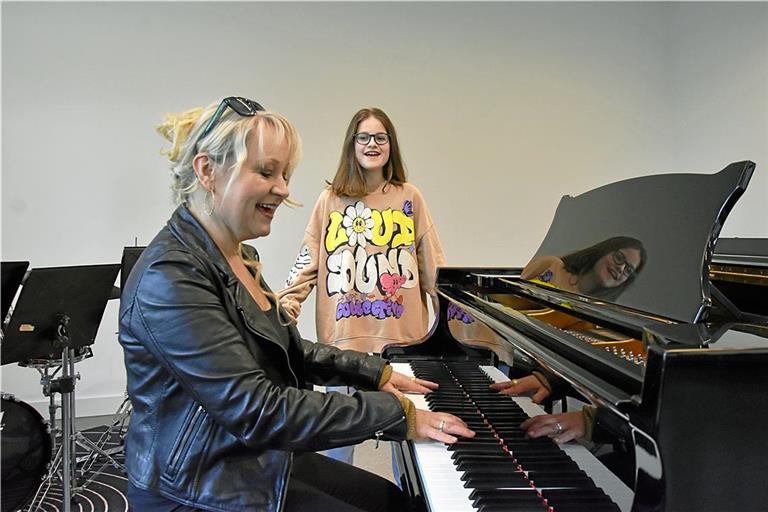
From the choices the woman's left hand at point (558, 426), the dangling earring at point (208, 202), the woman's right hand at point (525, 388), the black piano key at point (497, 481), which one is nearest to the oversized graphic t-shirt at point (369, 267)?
the woman's right hand at point (525, 388)

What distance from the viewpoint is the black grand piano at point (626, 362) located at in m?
0.65

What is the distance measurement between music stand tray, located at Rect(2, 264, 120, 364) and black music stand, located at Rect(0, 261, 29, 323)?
0.04m

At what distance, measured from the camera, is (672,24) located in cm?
381

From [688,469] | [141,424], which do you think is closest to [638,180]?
[688,469]

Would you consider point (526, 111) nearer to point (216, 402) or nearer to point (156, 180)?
point (156, 180)

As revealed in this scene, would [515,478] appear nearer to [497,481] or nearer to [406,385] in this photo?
[497,481]

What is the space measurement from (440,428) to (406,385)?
342 millimetres

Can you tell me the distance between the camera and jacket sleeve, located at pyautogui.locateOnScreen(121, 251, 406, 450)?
3.11 feet

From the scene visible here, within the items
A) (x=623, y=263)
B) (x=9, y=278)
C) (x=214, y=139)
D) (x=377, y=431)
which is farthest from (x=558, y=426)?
(x=9, y=278)

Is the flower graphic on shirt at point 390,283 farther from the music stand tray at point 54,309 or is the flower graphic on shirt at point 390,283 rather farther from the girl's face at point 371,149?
the music stand tray at point 54,309

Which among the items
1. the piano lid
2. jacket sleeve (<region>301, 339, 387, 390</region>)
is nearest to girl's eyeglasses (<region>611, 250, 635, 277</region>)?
the piano lid

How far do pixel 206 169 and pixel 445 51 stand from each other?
2912mm

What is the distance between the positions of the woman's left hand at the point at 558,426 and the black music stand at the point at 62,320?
182cm

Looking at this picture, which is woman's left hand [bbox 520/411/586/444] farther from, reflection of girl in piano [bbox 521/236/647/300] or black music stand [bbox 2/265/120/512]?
black music stand [bbox 2/265/120/512]
